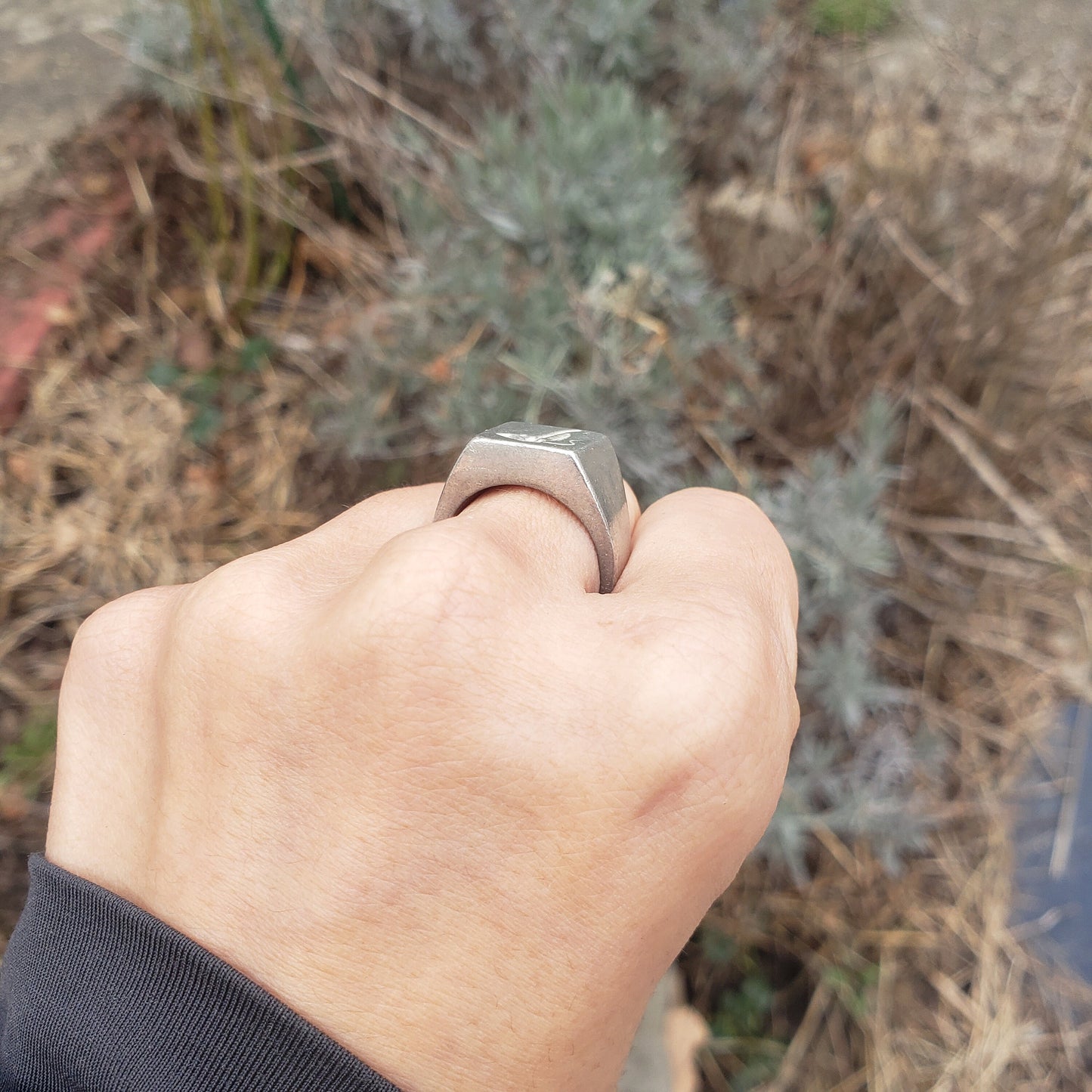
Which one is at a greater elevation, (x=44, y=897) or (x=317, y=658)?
(x=317, y=658)

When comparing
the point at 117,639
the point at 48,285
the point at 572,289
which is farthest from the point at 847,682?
the point at 48,285

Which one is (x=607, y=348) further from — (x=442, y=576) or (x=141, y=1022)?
(x=141, y=1022)

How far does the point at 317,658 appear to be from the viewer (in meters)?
0.72

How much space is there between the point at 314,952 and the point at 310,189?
2220mm

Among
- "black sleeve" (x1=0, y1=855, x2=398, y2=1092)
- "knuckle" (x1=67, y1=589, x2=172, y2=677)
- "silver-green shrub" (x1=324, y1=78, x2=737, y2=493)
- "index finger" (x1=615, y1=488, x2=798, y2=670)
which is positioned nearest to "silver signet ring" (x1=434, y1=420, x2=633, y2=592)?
"index finger" (x1=615, y1=488, x2=798, y2=670)

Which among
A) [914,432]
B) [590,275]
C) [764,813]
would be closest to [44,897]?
[764,813]

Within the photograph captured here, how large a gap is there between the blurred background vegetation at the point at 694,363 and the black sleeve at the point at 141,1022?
1147 mm

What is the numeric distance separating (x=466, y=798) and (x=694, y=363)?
140cm

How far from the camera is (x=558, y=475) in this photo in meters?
0.84

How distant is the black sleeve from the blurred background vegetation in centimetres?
115

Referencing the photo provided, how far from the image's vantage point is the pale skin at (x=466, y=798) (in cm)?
69

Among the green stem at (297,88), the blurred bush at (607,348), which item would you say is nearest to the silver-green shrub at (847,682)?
the blurred bush at (607,348)

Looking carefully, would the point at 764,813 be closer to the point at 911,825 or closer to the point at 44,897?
the point at 44,897

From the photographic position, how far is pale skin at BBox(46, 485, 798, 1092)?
686mm
